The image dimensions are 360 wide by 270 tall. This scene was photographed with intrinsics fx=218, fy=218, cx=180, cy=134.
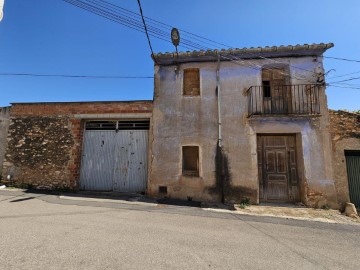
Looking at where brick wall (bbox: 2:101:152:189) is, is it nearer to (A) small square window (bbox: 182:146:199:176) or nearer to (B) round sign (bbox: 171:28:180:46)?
(A) small square window (bbox: 182:146:199:176)

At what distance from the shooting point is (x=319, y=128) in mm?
8055

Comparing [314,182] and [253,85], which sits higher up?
[253,85]

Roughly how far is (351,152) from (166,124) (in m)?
7.06

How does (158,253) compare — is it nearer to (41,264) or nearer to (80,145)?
(41,264)

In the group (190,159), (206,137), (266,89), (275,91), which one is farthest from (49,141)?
(275,91)

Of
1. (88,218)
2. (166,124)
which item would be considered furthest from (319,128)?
(88,218)

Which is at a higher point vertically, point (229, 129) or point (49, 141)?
point (229, 129)

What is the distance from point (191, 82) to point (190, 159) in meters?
3.24

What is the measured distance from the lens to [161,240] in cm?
414

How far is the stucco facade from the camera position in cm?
796

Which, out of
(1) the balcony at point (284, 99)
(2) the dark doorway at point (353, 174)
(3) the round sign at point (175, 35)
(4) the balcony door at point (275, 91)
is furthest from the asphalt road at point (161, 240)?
(3) the round sign at point (175, 35)

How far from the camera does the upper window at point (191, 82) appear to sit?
910cm

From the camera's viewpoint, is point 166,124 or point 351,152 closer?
point 351,152

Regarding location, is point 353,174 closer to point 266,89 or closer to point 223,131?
point 266,89
